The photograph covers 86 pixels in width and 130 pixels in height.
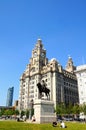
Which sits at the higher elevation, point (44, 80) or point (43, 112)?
point (44, 80)

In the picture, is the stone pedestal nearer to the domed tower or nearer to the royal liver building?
the royal liver building

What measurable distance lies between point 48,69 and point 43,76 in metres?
8.21

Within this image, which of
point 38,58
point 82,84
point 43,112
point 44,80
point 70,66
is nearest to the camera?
point 43,112

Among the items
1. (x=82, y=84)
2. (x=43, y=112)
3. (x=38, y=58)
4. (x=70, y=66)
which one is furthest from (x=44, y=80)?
(x=43, y=112)

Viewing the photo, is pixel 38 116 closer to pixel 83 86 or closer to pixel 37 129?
pixel 37 129

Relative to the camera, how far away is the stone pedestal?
4388 cm

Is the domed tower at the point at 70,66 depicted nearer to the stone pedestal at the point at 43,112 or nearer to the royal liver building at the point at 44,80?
the royal liver building at the point at 44,80

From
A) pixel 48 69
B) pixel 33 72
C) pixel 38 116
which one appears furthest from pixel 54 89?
pixel 38 116

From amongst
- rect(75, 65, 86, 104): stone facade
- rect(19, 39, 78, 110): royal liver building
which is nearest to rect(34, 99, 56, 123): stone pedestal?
rect(75, 65, 86, 104): stone facade

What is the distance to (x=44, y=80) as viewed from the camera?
13600cm

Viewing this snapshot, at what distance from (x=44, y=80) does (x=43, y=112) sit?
91.4 meters

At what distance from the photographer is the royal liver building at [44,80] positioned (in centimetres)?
13300

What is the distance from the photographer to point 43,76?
14125cm

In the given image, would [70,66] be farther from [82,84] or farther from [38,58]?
[82,84]
